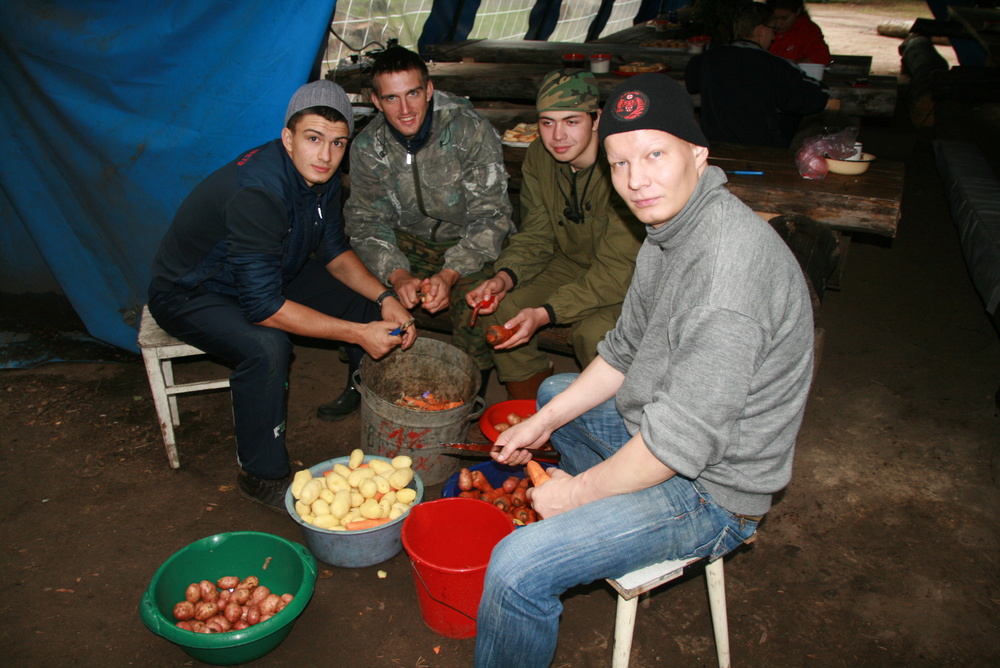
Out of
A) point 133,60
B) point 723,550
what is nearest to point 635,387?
point 723,550

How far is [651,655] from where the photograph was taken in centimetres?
253

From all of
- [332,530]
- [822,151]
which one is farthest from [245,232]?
[822,151]

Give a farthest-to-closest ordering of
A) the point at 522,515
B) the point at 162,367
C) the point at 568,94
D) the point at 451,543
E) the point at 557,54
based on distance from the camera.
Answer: the point at 557,54, the point at 162,367, the point at 568,94, the point at 522,515, the point at 451,543

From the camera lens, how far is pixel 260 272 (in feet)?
9.68

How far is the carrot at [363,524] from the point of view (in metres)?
2.68

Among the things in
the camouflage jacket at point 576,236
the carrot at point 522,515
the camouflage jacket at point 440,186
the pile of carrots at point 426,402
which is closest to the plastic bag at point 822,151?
the camouflage jacket at point 576,236

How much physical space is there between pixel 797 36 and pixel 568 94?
4.76 meters

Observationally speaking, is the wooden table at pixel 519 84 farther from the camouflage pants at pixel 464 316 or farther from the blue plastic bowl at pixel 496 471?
the blue plastic bowl at pixel 496 471

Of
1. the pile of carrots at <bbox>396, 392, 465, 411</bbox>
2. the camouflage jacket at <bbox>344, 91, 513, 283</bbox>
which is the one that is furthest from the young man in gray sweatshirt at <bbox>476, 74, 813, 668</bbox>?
the camouflage jacket at <bbox>344, 91, 513, 283</bbox>

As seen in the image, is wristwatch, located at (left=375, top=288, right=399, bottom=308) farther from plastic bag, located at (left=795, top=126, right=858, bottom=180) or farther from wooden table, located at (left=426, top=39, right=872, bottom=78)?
wooden table, located at (left=426, top=39, right=872, bottom=78)

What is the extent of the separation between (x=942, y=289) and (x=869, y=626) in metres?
3.90

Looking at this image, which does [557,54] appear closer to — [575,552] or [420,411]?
[420,411]

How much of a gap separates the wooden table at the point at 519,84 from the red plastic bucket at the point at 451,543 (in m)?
4.04

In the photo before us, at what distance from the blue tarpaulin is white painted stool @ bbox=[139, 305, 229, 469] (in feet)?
3.00
